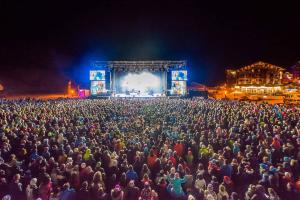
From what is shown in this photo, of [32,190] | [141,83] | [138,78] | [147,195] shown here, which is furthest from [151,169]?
[138,78]

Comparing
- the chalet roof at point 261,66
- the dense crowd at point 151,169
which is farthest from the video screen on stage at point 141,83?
the chalet roof at point 261,66

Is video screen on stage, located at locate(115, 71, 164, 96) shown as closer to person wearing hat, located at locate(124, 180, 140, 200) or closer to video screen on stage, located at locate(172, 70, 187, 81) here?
video screen on stage, located at locate(172, 70, 187, 81)

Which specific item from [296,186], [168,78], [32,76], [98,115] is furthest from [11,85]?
[296,186]

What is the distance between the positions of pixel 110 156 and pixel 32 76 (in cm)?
5193

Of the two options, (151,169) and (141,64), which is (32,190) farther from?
(141,64)

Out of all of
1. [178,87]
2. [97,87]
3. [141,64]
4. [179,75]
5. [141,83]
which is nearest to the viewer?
[141,64]

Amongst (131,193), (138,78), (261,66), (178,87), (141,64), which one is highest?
(261,66)

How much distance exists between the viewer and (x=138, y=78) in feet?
138

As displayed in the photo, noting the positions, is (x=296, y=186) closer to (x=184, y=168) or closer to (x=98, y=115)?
(x=184, y=168)

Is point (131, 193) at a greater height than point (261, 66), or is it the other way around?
point (261, 66)

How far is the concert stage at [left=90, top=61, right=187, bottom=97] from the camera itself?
37.6 meters

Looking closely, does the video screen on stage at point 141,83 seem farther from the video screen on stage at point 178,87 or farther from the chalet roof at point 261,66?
the chalet roof at point 261,66

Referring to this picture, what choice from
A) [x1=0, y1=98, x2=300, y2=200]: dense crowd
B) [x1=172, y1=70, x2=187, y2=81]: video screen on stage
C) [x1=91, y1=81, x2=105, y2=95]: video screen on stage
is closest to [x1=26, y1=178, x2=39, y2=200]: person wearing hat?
[x1=0, y1=98, x2=300, y2=200]: dense crowd

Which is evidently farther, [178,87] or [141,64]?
[178,87]
